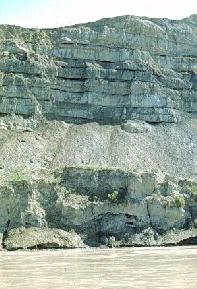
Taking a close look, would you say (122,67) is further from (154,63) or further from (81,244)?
(81,244)

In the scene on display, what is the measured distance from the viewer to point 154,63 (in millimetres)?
82938

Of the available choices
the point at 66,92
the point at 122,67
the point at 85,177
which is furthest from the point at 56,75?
the point at 85,177

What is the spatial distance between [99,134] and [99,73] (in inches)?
392

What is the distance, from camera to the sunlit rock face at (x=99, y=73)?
7719cm

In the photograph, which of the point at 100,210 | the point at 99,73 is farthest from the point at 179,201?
the point at 99,73

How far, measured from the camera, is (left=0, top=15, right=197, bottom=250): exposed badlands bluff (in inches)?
2122

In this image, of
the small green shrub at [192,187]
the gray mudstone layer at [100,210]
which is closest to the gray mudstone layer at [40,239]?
the gray mudstone layer at [100,210]

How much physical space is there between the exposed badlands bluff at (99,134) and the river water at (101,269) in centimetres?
481

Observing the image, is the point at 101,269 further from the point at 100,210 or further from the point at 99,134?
the point at 99,134

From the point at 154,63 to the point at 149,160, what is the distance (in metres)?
18.6

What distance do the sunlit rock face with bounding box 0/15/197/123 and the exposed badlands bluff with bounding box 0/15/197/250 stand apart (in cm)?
13

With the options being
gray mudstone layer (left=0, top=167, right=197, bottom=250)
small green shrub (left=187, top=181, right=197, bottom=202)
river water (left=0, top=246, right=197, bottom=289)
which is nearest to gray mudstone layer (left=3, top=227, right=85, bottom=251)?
gray mudstone layer (left=0, top=167, right=197, bottom=250)

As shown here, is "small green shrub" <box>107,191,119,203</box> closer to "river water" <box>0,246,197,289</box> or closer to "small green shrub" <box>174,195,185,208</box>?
"small green shrub" <box>174,195,185,208</box>

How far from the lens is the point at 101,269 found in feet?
124
